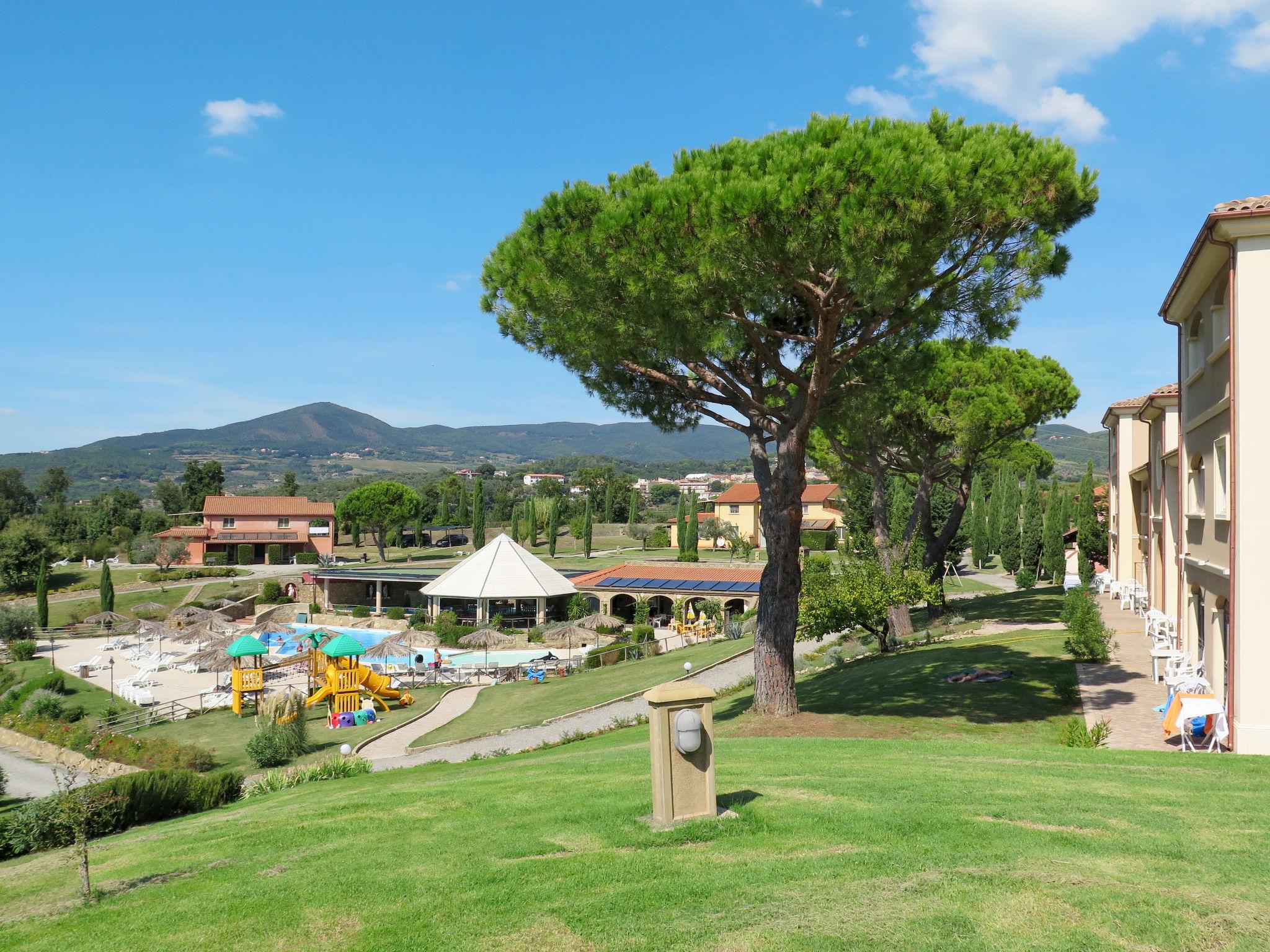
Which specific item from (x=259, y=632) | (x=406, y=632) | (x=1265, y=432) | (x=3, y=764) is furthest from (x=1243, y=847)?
(x=259, y=632)

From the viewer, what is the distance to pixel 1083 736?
477 inches

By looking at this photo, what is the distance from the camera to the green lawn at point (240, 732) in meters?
21.3

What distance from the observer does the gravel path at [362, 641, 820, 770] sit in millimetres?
18594

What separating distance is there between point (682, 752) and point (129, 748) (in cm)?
1894

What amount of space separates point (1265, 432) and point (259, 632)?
42.7 m

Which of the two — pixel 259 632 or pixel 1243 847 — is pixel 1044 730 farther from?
pixel 259 632

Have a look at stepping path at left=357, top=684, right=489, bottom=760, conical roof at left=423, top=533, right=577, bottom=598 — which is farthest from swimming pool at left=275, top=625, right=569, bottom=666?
stepping path at left=357, top=684, right=489, bottom=760

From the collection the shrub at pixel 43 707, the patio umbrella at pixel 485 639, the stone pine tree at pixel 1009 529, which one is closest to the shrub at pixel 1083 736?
the patio umbrella at pixel 485 639

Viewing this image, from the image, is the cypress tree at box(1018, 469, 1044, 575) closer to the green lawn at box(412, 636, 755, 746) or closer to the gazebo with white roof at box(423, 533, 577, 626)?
the green lawn at box(412, 636, 755, 746)

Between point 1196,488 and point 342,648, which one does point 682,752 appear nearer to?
point 1196,488

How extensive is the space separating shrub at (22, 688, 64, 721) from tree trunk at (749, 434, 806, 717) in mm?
24198

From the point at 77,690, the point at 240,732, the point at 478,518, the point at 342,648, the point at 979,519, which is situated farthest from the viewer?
the point at 478,518

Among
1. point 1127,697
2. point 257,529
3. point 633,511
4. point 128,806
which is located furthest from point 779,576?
point 633,511

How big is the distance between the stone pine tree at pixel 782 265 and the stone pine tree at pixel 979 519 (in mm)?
49343
